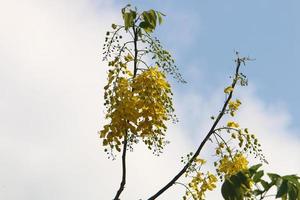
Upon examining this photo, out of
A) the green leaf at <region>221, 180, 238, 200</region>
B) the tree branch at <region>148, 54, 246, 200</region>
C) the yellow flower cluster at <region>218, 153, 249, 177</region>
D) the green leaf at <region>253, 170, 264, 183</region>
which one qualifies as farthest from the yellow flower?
the green leaf at <region>221, 180, 238, 200</region>

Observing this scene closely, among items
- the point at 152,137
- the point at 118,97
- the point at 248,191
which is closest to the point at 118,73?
the point at 118,97

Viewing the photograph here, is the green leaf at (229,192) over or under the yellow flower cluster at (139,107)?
under

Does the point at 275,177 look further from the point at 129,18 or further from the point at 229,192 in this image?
the point at 129,18

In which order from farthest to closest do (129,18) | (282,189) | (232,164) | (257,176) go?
(232,164) < (129,18) < (257,176) < (282,189)

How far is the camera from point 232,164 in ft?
19.7

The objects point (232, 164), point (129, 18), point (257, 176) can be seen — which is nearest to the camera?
point (257, 176)

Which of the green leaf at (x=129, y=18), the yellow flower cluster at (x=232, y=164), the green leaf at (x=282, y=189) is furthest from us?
the yellow flower cluster at (x=232, y=164)

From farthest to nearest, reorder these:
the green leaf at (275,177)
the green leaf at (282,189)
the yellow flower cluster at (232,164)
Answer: the yellow flower cluster at (232,164) < the green leaf at (275,177) < the green leaf at (282,189)

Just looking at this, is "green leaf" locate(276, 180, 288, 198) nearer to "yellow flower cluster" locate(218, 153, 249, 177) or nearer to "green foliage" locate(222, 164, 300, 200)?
"green foliage" locate(222, 164, 300, 200)

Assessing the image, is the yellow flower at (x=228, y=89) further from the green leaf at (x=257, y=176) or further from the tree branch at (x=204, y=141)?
the green leaf at (x=257, y=176)

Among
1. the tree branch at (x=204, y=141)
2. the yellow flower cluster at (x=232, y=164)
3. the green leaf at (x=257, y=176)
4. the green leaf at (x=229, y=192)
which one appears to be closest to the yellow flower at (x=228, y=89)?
the tree branch at (x=204, y=141)

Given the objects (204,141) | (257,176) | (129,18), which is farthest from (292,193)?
(129,18)

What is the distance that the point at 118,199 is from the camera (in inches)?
204

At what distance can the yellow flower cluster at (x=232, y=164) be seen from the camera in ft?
19.7
